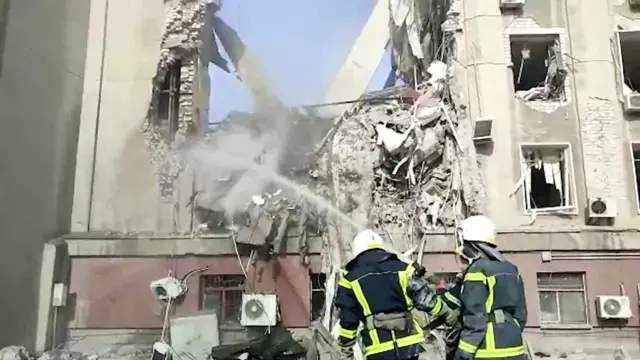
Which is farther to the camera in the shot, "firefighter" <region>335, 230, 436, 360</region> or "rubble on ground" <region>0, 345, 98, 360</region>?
"rubble on ground" <region>0, 345, 98, 360</region>

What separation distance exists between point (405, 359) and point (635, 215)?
22.7 ft

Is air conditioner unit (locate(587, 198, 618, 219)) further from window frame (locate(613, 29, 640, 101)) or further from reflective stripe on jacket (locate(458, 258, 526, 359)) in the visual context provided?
reflective stripe on jacket (locate(458, 258, 526, 359))

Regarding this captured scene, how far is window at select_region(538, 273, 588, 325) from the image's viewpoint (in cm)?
999

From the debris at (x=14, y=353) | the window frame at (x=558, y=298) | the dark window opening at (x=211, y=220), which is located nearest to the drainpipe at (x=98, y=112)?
the dark window opening at (x=211, y=220)

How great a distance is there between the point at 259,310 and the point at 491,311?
537cm

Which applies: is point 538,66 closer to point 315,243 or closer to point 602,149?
point 602,149

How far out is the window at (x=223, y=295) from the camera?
1011 cm

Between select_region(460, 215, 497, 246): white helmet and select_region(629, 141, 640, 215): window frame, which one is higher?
select_region(629, 141, 640, 215): window frame

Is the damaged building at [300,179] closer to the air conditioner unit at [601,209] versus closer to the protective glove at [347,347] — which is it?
the air conditioner unit at [601,209]

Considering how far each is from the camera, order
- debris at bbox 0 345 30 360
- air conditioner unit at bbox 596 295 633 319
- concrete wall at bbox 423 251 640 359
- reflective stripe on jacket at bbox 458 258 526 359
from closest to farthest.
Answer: reflective stripe on jacket at bbox 458 258 526 359 → debris at bbox 0 345 30 360 → air conditioner unit at bbox 596 295 633 319 → concrete wall at bbox 423 251 640 359

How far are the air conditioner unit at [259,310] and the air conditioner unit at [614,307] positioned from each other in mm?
5112

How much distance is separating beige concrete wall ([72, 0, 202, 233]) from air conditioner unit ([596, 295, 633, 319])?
6855 millimetres

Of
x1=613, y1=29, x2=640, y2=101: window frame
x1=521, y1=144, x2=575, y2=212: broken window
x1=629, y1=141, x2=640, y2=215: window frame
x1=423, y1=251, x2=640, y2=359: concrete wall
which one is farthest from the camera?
x1=613, y1=29, x2=640, y2=101: window frame

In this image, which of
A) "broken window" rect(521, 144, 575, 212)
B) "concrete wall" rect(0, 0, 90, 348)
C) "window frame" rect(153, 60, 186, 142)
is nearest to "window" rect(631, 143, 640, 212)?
"broken window" rect(521, 144, 575, 212)
